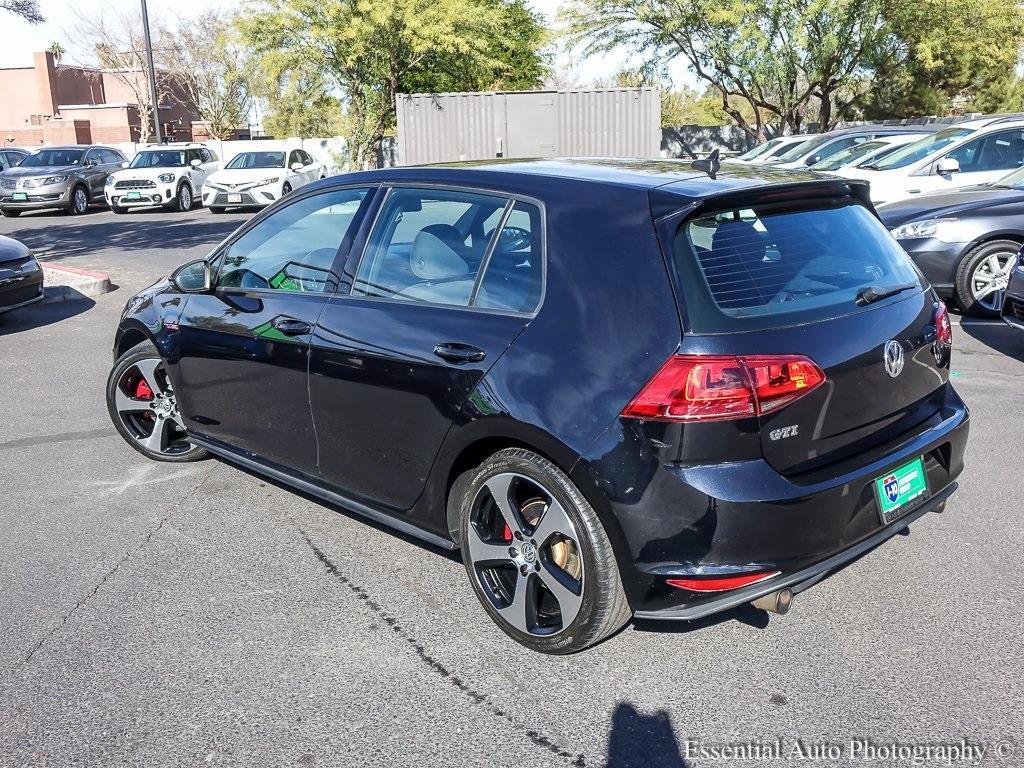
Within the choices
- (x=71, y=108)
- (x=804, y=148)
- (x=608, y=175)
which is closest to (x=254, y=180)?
(x=804, y=148)

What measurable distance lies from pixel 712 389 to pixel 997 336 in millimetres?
6333

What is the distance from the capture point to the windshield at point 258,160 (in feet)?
76.2

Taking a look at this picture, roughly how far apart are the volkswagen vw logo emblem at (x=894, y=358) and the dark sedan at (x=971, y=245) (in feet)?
18.9

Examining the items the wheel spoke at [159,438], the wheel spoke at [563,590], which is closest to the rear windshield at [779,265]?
the wheel spoke at [563,590]

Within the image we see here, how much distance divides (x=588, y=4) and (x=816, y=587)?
26.7 metres

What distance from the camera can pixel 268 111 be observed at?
5144 centimetres

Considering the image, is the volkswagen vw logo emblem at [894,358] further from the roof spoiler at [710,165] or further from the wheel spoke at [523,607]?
the wheel spoke at [523,607]

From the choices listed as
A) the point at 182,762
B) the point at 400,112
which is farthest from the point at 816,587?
the point at 400,112

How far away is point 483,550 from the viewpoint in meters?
3.46

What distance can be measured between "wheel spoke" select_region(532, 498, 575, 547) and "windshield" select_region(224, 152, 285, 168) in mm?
21466

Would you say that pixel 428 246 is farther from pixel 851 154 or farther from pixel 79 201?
pixel 79 201

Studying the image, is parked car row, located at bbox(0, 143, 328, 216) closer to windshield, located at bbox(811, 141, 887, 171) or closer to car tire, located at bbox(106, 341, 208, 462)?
windshield, located at bbox(811, 141, 887, 171)

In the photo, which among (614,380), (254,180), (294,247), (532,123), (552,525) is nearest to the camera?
(614,380)

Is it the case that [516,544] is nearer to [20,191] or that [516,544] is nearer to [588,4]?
[20,191]
